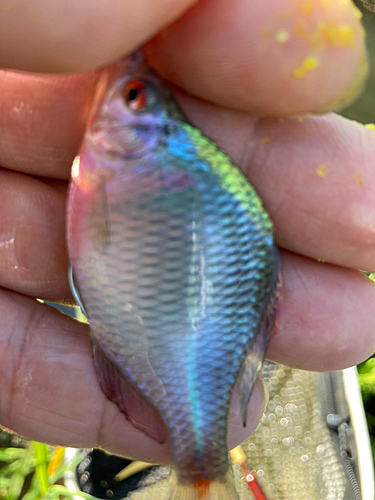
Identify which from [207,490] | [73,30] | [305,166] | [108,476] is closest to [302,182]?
[305,166]

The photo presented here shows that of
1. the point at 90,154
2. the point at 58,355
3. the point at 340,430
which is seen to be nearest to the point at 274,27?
the point at 90,154

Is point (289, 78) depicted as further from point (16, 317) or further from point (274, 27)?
point (16, 317)

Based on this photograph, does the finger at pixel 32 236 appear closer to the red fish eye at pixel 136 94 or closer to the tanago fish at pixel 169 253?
the tanago fish at pixel 169 253

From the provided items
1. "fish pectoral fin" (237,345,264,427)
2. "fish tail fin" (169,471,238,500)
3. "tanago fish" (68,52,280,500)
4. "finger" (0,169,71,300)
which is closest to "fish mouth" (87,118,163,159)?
"tanago fish" (68,52,280,500)

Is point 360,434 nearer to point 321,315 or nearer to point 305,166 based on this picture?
point 321,315

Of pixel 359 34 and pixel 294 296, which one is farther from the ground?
pixel 359 34

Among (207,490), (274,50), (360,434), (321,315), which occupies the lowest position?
(360,434)

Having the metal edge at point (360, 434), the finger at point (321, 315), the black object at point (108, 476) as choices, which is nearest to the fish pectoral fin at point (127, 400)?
the finger at point (321, 315)
